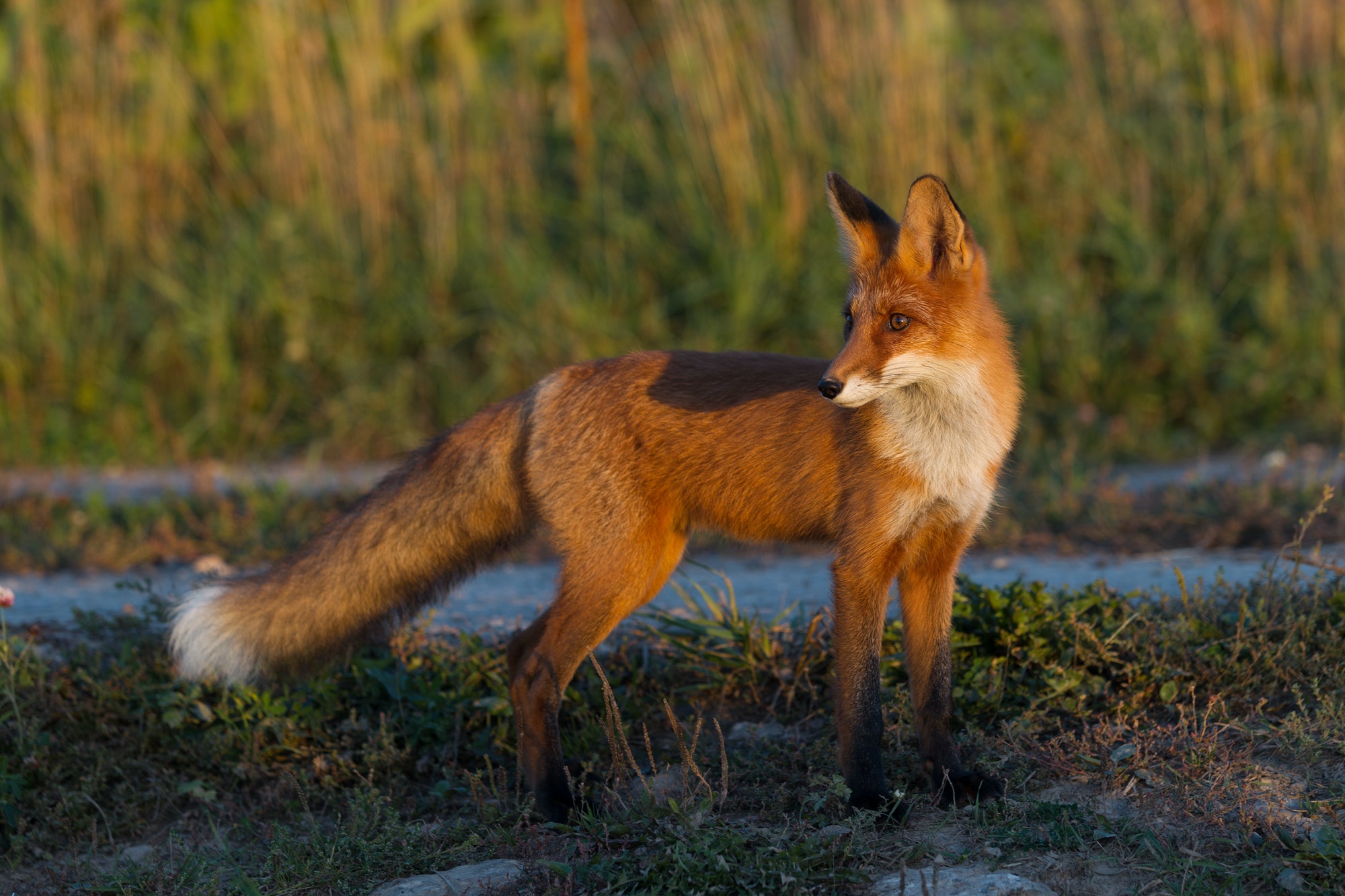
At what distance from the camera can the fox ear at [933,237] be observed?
3256mm

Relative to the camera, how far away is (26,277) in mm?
8203

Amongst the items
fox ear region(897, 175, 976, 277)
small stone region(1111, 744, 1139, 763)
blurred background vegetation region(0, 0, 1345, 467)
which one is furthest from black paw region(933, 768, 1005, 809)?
blurred background vegetation region(0, 0, 1345, 467)

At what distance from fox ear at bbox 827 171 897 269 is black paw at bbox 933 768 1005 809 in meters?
1.42

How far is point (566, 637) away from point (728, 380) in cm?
90

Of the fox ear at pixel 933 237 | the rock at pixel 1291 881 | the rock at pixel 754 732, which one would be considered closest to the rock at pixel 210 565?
the rock at pixel 754 732

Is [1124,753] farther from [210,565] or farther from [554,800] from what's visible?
[210,565]

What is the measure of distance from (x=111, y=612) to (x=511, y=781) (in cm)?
180

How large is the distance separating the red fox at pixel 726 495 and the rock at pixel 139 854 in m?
0.54

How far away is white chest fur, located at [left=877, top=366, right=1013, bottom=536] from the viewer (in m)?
3.30

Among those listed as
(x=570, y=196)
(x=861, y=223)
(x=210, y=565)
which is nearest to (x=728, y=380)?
(x=861, y=223)

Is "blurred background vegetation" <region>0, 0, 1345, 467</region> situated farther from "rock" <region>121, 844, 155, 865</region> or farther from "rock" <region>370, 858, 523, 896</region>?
"rock" <region>370, 858, 523, 896</region>

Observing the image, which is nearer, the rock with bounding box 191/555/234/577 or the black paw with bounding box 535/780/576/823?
the black paw with bounding box 535/780/576/823

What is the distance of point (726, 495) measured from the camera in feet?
12.0

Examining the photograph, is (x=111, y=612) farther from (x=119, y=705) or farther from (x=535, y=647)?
(x=535, y=647)
